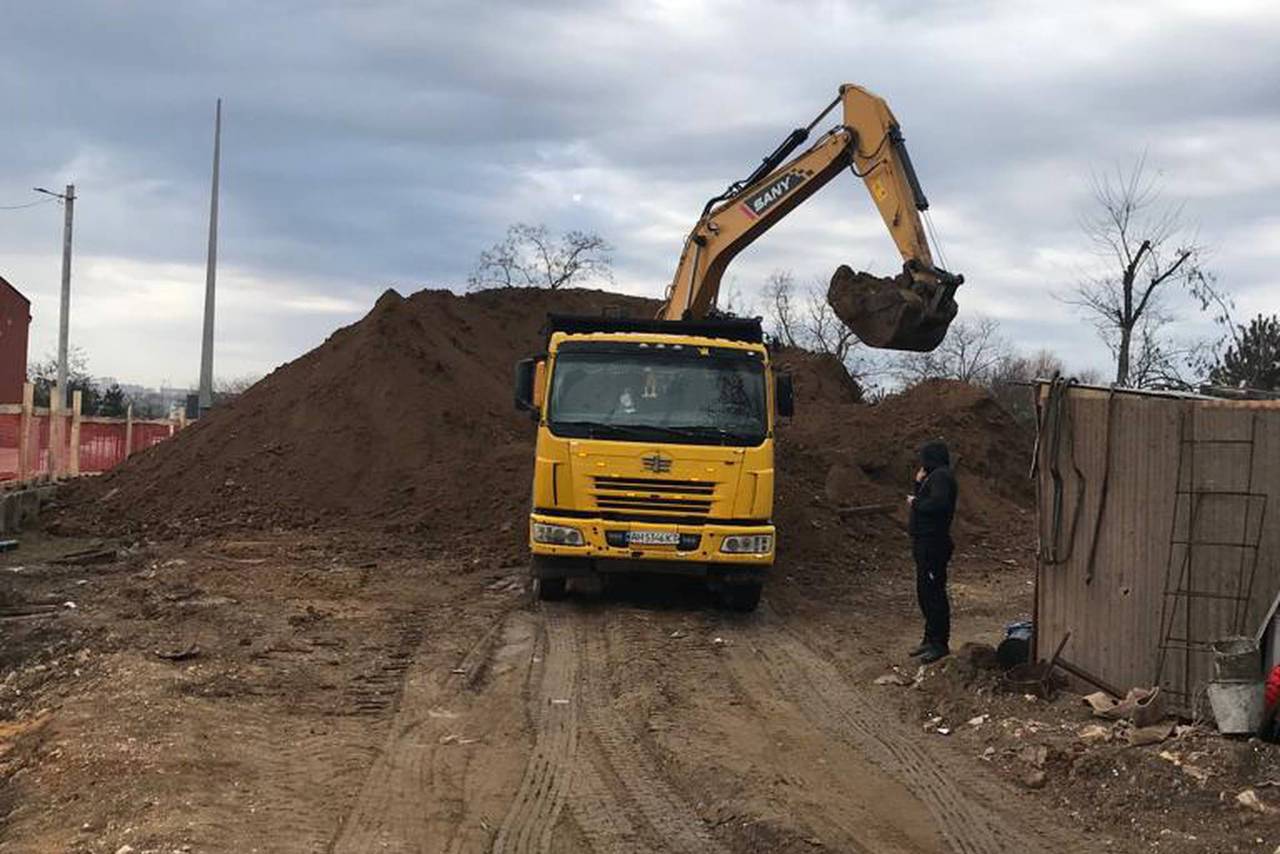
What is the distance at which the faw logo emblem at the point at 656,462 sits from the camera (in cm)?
1208

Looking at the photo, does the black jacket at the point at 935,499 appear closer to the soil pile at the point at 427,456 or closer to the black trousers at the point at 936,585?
the black trousers at the point at 936,585

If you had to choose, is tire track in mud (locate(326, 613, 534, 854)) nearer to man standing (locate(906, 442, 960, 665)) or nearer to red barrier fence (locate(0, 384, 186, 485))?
man standing (locate(906, 442, 960, 665))

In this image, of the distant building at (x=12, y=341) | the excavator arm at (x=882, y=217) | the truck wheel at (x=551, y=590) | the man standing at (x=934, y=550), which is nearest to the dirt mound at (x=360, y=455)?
the excavator arm at (x=882, y=217)

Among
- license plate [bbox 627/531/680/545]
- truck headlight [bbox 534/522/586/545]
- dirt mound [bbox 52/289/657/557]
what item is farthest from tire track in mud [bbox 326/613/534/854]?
dirt mound [bbox 52/289/657/557]

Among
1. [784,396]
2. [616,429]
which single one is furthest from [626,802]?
[784,396]

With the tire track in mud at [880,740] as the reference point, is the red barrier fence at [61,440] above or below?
above

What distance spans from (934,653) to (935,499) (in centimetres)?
128

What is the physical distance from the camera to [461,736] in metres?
7.89

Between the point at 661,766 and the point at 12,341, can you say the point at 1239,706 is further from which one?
the point at 12,341

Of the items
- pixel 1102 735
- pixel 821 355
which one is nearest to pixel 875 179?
pixel 1102 735

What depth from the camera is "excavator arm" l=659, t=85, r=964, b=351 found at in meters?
13.2

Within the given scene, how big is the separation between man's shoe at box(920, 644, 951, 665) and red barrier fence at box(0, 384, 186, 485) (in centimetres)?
1586

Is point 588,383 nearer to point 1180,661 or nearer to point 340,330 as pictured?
point 1180,661

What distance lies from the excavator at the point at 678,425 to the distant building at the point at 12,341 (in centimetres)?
2583
